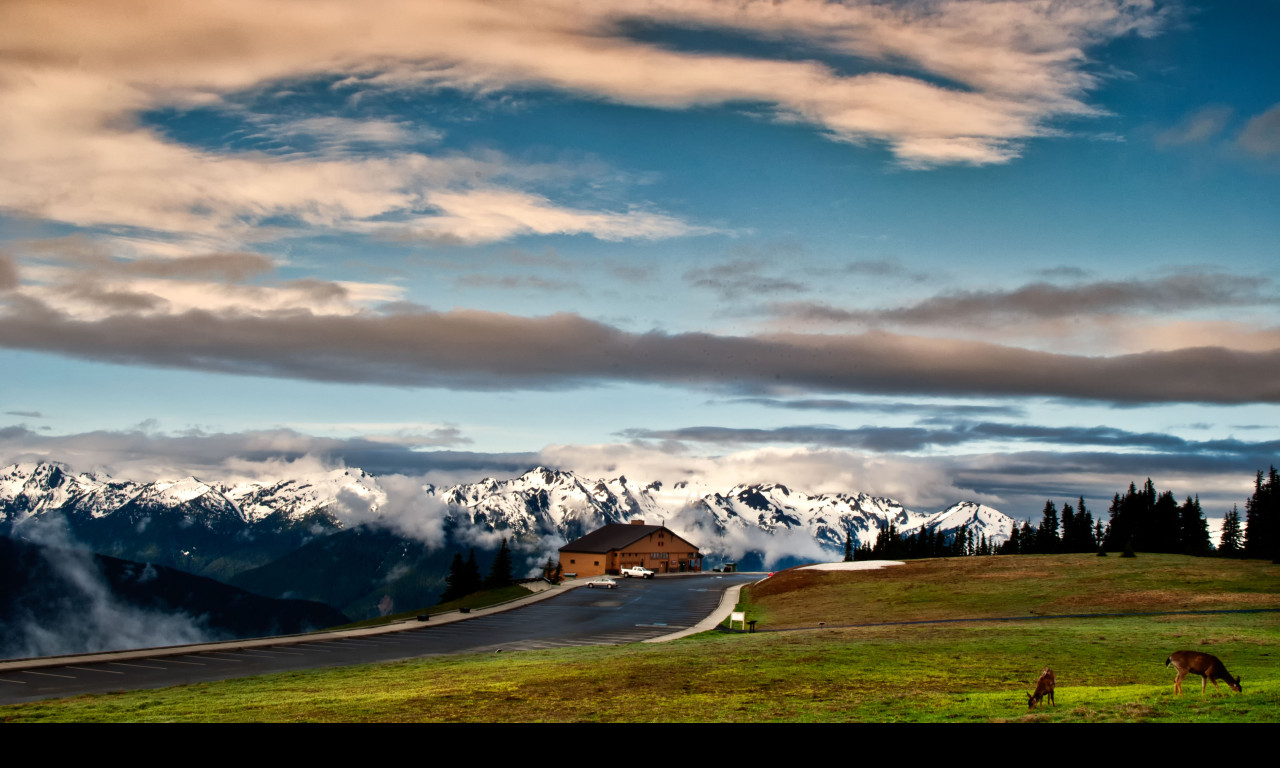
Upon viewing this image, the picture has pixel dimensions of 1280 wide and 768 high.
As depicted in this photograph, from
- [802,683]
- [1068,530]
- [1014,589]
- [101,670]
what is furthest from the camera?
[1068,530]

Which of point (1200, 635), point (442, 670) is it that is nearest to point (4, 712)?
point (442, 670)

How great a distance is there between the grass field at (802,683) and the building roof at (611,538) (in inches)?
3560

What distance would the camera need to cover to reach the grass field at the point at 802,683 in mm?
21703

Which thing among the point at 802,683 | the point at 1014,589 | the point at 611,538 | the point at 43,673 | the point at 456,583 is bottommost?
the point at 456,583

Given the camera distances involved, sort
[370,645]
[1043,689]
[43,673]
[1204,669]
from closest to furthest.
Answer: [1043,689], [1204,669], [43,673], [370,645]

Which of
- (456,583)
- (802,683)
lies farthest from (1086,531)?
(802,683)

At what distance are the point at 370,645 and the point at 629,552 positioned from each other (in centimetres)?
9365

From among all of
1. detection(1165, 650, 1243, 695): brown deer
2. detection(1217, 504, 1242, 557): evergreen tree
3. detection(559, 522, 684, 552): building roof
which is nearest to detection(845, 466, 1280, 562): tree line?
detection(1217, 504, 1242, 557): evergreen tree

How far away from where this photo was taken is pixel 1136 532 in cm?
12475

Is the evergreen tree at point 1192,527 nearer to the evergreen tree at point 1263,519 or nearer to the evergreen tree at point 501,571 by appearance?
the evergreen tree at point 1263,519

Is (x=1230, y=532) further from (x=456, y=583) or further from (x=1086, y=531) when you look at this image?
(x=456, y=583)

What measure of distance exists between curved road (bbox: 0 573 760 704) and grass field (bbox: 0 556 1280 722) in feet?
16.6

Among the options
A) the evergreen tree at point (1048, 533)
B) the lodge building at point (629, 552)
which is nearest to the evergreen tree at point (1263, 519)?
the evergreen tree at point (1048, 533)
